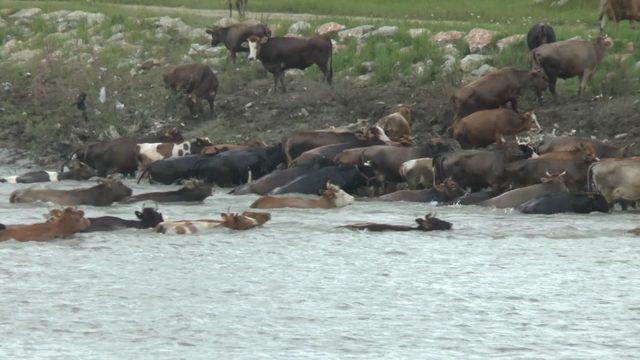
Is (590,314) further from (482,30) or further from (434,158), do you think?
(482,30)

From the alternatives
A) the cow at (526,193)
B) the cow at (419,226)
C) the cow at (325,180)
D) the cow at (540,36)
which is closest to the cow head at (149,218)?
the cow at (419,226)

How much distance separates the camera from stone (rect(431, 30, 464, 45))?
28297 millimetres

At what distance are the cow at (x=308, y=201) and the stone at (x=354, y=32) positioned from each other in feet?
36.1

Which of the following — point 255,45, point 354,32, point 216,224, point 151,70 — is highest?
point 354,32

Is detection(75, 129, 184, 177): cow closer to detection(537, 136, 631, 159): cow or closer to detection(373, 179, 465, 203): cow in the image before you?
detection(373, 179, 465, 203): cow

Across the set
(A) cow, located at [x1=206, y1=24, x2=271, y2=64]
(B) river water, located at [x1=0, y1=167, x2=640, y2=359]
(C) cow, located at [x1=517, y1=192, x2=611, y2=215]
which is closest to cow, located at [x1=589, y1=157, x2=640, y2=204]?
(C) cow, located at [x1=517, y1=192, x2=611, y2=215]

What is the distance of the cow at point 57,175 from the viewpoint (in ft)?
74.4

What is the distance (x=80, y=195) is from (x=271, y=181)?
2678 mm

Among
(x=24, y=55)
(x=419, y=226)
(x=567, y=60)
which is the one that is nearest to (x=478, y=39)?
(x=567, y=60)

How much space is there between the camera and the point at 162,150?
23188 millimetres

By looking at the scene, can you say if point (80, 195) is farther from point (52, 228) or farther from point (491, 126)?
point (491, 126)

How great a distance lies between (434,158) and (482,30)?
809 cm

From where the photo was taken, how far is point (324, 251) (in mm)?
15633

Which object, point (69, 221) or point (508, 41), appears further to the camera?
point (508, 41)
